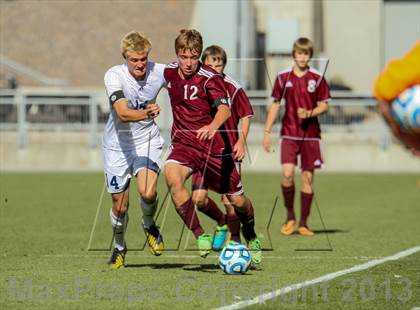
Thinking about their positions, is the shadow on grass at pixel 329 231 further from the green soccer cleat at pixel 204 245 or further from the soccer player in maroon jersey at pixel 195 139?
the green soccer cleat at pixel 204 245

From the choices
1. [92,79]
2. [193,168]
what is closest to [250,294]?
[193,168]

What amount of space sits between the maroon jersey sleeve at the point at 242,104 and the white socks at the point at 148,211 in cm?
136

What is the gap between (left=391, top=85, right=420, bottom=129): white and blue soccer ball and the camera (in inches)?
288

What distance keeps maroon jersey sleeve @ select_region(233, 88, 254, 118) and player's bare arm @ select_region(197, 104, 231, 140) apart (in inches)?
41.1

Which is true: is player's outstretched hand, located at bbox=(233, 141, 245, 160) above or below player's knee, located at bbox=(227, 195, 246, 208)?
above

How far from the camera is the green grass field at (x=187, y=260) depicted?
9.30m

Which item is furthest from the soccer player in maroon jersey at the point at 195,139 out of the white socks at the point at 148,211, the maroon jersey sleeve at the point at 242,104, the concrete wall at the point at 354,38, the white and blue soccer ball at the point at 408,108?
the concrete wall at the point at 354,38

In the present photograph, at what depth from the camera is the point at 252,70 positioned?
2970 centimetres

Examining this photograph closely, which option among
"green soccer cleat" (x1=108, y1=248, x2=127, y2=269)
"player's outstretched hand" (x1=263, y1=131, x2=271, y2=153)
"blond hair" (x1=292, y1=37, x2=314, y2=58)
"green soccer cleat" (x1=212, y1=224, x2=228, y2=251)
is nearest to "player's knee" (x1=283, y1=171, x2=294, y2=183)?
"player's outstretched hand" (x1=263, y1=131, x2=271, y2=153)

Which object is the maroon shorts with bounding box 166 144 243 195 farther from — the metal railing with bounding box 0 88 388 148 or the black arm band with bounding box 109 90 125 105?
the metal railing with bounding box 0 88 388 148

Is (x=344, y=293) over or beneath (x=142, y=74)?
beneath

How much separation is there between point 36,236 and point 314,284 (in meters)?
5.50

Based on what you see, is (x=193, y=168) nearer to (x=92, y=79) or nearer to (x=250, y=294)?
(x=250, y=294)

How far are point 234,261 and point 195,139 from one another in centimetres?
→ 132
